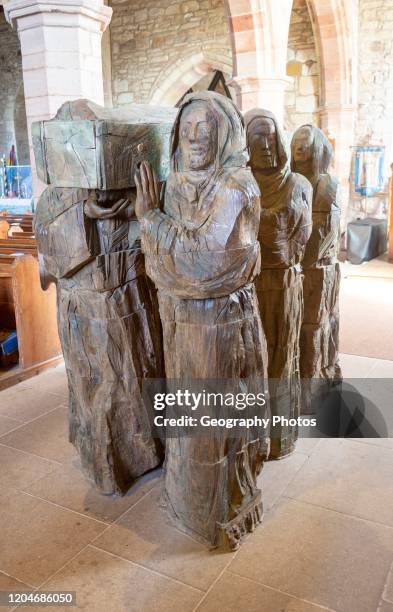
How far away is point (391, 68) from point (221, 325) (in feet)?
31.7

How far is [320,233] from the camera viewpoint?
11.4 feet

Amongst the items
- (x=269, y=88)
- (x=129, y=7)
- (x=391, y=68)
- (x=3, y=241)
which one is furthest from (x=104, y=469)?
(x=129, y=7)

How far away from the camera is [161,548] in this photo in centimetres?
246

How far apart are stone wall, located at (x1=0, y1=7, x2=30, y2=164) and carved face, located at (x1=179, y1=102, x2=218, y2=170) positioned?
605 inches

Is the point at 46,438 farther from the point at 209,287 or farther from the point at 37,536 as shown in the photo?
the point at 209,287

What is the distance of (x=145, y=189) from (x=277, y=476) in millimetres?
1708

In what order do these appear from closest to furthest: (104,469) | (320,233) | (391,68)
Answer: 1. (104,469)
2. (320,233)
3. (391,68)

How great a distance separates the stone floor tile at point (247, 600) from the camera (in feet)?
6.93

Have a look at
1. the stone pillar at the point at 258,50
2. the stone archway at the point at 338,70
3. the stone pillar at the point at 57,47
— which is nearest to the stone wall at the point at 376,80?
the stone archway at the point at 338,70

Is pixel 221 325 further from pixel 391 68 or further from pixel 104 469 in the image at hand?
pixel 391 68

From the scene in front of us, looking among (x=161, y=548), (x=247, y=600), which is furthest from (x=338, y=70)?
(x=247, y=600)

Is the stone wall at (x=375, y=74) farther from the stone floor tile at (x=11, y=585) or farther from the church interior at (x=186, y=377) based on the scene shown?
the stone floor tile at (x=11, y=585)

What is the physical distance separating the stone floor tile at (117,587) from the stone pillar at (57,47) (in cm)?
314

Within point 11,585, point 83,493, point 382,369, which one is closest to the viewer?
point 11,585
